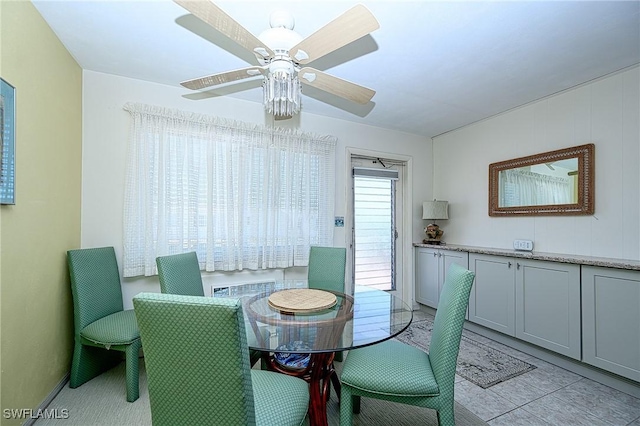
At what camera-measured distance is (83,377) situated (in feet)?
6.75

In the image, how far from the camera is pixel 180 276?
6.72 feet

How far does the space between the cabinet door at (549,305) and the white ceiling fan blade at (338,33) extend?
2508mm

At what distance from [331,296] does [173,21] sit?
207 centimetres

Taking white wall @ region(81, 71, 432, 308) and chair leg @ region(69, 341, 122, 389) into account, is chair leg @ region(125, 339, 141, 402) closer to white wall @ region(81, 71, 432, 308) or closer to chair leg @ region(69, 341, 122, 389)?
chair leg @ region(69, 341, 122, 389)

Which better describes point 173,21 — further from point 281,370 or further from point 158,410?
point 281,370

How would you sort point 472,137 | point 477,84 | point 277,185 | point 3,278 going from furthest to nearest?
1. point 472,137
2. point 277,185
3. point 477,84
4. point 3,278

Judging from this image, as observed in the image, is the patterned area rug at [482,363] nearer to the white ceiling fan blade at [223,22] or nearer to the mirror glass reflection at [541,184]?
the mirror glass reflection at [541,184]

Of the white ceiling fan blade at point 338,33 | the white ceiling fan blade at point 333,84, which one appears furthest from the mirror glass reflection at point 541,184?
the white ceiling fan blade at point 338,33

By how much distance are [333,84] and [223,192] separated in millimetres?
1558

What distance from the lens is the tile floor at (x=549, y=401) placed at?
1.78 meters

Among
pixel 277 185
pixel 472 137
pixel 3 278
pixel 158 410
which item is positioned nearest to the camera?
pixel 158 410

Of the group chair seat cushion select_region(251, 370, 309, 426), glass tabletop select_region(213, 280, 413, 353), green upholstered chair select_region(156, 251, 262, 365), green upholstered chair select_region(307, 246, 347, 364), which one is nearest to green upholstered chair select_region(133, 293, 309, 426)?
chair seat cushion select_region(251, 370, 309, 426)

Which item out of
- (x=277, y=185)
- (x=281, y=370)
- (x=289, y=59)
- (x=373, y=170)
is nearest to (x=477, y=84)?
(x=373, y=170)

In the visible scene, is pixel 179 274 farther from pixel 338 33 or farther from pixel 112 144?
pixel 338 33
